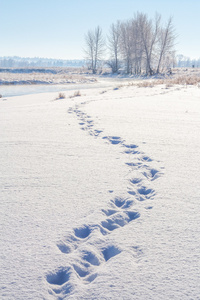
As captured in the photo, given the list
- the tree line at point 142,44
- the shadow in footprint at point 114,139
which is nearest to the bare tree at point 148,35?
the tree line at point 142,44

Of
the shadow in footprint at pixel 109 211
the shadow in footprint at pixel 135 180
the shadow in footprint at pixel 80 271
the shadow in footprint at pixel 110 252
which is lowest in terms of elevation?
the shadow in footprint at pixel 80 271

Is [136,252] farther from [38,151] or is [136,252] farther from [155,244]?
[38,151]

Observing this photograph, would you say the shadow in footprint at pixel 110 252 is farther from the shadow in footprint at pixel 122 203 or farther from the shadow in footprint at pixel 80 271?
the shadow in footprint at pixel 122 203

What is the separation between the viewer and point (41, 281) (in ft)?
4.05

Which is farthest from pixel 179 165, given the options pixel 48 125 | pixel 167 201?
pixel 48 125

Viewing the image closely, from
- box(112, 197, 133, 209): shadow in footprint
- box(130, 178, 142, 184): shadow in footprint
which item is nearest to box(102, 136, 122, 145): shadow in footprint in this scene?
box(130, 178, 142, 184): shadow in footprint

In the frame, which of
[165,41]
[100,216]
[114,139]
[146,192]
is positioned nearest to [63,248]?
[100,216]

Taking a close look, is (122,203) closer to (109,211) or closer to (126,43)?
(109,211)

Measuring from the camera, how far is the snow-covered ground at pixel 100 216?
4.03 feet

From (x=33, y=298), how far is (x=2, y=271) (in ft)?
0.81

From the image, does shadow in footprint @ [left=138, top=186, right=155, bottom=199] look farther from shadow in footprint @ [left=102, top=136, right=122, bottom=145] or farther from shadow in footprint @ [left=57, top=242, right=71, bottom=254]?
shadow in footprint @ [left=102, top=136, right=122, bottom=145]

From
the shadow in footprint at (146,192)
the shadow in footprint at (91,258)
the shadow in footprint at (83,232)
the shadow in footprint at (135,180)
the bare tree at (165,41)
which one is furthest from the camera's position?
the bare tree at (165,41)

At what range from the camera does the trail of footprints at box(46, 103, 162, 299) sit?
128cm

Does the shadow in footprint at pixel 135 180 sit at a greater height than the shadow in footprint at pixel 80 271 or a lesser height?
greater
